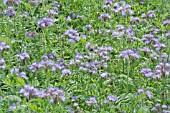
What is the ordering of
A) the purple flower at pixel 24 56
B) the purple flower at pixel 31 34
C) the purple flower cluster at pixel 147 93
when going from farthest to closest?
1. the purple flower at pixel 31 34
2. the purple flower at pixel 24 56
3. the purple flower cluster at pixel 147 93

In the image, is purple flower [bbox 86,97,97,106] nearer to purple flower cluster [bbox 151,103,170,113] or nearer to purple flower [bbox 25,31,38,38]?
purple flower cluster [bbox 151,103,170,113]

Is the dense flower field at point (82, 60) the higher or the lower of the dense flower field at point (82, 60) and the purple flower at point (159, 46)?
the lower

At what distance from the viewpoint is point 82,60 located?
5.07m

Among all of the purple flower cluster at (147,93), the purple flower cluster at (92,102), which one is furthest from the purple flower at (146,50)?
the purple flower cluster at (92,102)

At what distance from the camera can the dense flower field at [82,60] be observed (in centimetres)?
431

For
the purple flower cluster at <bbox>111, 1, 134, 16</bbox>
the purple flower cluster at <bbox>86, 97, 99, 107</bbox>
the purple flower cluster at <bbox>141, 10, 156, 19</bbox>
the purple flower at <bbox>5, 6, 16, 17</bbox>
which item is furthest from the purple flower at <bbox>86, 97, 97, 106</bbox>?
the purple flower cluster at <bbox>141, 10, 156, 19</bbox>

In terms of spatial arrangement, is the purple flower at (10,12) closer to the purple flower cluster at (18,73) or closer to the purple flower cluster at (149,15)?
the purple flower cluster at (18,73)

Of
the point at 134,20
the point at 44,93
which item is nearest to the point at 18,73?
the point at 44,93

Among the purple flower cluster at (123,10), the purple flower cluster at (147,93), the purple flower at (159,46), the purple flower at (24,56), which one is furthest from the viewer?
the purple flower cluster at (123,10)

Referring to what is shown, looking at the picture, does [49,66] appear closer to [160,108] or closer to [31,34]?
[160,108]

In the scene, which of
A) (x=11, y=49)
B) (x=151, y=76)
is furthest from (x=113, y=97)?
(x=11, y=49)

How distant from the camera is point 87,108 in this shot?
14.5ft

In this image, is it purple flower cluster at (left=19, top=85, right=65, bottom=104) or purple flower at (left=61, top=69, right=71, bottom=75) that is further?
purple flower at (left=61, top=69, right=71, bottom=75)

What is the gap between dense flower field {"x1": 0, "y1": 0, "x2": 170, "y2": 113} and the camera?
4.31 m
